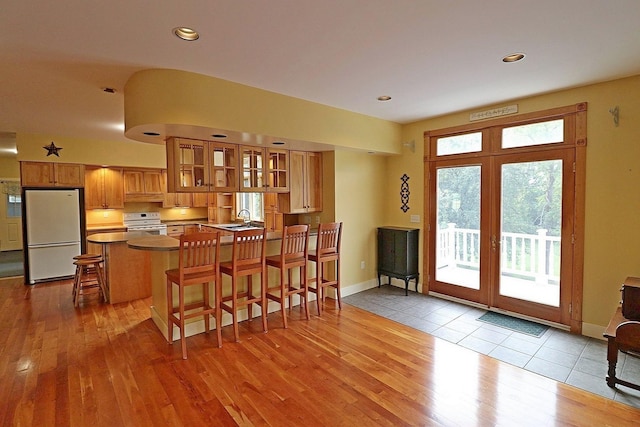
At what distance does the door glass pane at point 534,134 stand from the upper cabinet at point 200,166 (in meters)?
3.45

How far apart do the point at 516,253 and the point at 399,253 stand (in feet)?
5.27

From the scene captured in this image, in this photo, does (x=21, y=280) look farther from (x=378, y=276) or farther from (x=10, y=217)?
(x=378, y=276)

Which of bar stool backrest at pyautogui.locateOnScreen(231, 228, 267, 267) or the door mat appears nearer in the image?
bar stool backrest at pyautogui.locateOnScreen(231, 228, 267, 267)

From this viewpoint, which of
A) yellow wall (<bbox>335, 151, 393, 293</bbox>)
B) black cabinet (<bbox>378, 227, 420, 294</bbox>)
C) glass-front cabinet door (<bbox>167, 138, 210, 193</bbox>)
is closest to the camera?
glass-front cabinet door (<bbox>167, 138, 210, 193</bbox>)

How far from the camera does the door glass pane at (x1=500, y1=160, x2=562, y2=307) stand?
12.3 ft

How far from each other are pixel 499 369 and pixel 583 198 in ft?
6.93

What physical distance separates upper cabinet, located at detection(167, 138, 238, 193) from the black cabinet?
102 inches

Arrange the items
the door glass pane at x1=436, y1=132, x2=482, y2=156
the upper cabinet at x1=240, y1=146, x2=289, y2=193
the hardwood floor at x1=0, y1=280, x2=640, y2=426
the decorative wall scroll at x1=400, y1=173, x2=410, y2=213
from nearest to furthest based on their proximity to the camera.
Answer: the hardwood floor at x1=0, y1=280, x2=640, y2=426 < the upper cabinet at x1=240, y1=146, x2=289, y2=193 < the door glass pane at x1=436, y1=132, x2=482, y2=156 < the decorative wall scroll at x1=400, y1=173, x2=410, y2=213

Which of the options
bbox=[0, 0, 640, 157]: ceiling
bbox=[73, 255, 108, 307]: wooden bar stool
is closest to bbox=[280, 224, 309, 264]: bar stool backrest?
bbox=[0, 0, 640, 157]: ceiling

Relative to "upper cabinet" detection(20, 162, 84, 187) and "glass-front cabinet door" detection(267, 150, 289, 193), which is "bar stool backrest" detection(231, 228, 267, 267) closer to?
"glass-front cabinet door" detection(267, 150, 289, 193)

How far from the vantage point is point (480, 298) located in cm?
441

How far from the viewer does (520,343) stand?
11.0 ft

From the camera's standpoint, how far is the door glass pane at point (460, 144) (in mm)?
4398

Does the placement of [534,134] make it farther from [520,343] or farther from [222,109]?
[222,109]
